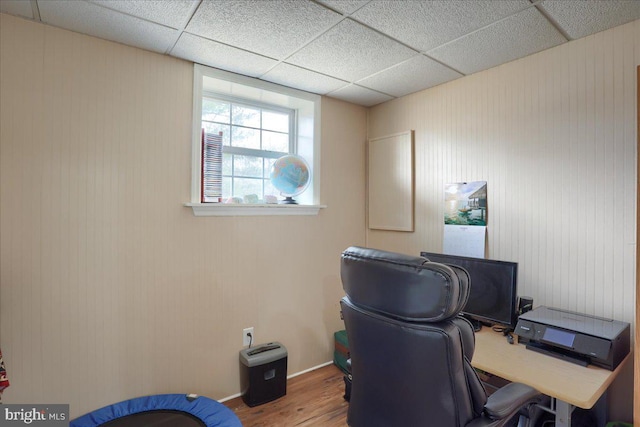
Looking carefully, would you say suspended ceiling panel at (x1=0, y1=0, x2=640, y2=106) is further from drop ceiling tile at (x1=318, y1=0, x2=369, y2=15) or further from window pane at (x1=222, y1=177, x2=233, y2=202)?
window pane at (x1=222, y1=177, x2=233, y2=202)

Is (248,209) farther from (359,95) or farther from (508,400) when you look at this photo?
(508,400)

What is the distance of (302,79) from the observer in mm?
2520

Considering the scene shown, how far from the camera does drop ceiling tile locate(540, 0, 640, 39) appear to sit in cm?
157

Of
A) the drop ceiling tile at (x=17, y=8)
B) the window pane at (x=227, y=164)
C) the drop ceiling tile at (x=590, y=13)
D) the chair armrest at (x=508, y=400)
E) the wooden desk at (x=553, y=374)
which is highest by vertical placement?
the drop ceiling tile at (x=17, y=8)

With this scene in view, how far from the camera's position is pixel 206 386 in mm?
2305

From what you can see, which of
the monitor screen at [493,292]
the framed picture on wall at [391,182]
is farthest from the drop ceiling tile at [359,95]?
the monitor screen at [493,292]

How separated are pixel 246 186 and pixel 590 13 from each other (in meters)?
2.32

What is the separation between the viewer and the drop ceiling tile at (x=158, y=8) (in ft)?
5.20

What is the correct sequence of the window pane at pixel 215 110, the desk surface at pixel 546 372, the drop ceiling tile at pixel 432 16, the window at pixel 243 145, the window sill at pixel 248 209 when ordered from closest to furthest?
the desk surface at pixel 546 372 → the drop ceiling tile at pixel 432 16 → the window sill at pixel 248 209 → the window at pixel 243 145 → the window pane at pixel 215 110

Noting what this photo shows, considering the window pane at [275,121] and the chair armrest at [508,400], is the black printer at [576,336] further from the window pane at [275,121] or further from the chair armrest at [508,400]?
the window pane at [275,121]

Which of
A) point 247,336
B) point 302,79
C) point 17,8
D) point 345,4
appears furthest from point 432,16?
point 247,336

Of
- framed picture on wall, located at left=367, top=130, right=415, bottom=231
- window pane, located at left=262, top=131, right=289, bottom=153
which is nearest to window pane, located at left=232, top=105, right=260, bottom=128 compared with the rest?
window pane, located at left=262, top=131, right=289, bottom=153

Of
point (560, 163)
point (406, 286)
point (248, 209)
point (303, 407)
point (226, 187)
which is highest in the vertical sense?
point (560, 163)

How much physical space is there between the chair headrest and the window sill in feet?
4.34
